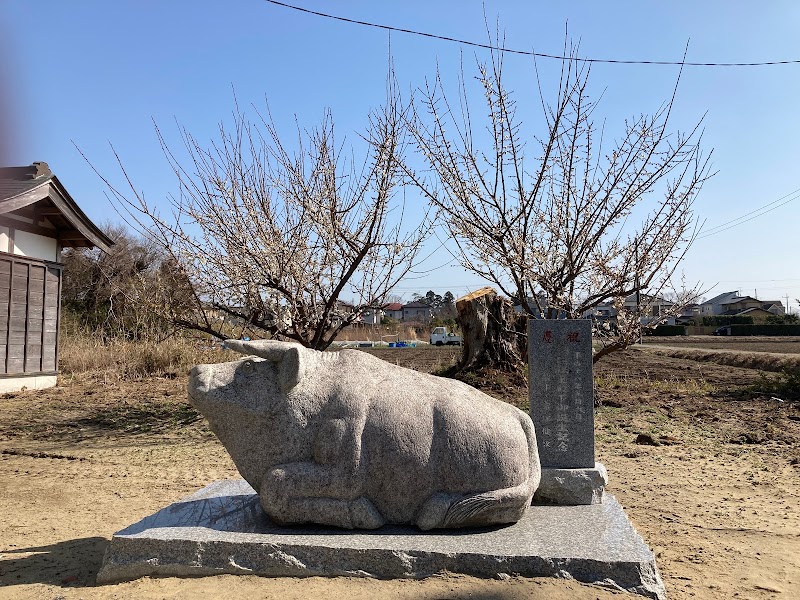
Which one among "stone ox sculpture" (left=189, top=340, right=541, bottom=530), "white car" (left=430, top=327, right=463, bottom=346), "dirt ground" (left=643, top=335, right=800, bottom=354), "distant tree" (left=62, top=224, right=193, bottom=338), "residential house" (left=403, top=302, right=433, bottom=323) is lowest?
"stone ox sculpture" (left=189, top=340, right=541, bottom=530)

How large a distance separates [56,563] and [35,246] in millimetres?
10038

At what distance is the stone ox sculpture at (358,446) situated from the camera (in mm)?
3896

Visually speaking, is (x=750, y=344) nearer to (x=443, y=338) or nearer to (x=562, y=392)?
(x=443, y=338)

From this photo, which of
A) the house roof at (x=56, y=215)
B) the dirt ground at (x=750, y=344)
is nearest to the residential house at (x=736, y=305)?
the dirt ground at (x=750, y=344)

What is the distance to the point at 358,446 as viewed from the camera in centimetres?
393

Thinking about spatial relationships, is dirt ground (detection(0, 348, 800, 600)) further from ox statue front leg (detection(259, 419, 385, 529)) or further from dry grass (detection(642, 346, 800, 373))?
dry grass (detection(642, 346, 800, 373))

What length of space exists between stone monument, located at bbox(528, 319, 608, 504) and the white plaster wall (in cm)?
1070

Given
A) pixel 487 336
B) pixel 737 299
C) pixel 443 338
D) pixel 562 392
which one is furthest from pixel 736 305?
pixel 562 392

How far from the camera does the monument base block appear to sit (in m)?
4.82

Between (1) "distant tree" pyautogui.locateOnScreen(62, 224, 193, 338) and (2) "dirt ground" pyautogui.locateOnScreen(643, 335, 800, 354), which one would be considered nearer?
(1) "distant tree" pyautogui.locateOnScreen(62, 224, 193, 338)

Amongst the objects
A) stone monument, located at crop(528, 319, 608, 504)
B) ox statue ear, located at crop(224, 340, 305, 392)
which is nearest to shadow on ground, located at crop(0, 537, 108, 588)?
ox statue ear, located at crop(224, 340, 305, 392)

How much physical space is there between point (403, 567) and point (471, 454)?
0.81 metres

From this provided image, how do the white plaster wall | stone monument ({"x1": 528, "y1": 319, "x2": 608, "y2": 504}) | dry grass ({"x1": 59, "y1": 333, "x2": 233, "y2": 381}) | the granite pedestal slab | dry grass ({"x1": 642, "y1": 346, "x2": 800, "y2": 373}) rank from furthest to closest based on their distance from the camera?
dry grass ({"x1": 642, "y1": 346, "x2": 800, "y2": 373}), dry grass ({"x1": 59, "y1": 333, "x2": 233, "y2": 381}), the white plaster wall, stone monument ({"x1": 528, "y1": 319, "x2": 608, "y2": 504}), the granite pedestal slab

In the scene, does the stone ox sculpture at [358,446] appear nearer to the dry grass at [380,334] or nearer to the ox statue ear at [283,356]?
the ox statue ear at [283,356]
